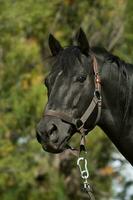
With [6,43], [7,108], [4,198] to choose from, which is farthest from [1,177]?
[6,43]

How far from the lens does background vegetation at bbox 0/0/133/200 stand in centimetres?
1545

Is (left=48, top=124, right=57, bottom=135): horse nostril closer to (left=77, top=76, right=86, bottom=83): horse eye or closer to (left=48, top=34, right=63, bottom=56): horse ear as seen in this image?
(left=77, top=76, right=86, bottom=83): horse eye

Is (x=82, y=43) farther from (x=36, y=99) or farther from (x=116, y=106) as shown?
(x=36, y=99)

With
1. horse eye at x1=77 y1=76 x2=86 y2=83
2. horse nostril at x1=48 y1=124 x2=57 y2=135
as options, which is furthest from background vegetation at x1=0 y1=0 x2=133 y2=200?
horse nostril at x1=48 y1=124 x2=57 y2=135

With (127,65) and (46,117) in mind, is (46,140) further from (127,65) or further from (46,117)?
(127,65)

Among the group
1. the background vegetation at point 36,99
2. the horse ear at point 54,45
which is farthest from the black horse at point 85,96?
the background vegetation at point 36,99

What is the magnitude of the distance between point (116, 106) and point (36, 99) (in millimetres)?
10365

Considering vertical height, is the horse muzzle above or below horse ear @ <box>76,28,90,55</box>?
below

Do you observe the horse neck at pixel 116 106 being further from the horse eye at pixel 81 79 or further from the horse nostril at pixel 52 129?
the horse nostril at pixel 52 129

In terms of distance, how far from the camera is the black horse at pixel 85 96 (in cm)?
516

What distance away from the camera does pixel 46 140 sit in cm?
508

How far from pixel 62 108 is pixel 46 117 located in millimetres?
156

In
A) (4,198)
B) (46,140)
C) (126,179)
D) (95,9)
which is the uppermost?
(46,140)

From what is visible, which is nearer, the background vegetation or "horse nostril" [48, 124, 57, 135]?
"horse nostril" [48, 124, 57, 135]
